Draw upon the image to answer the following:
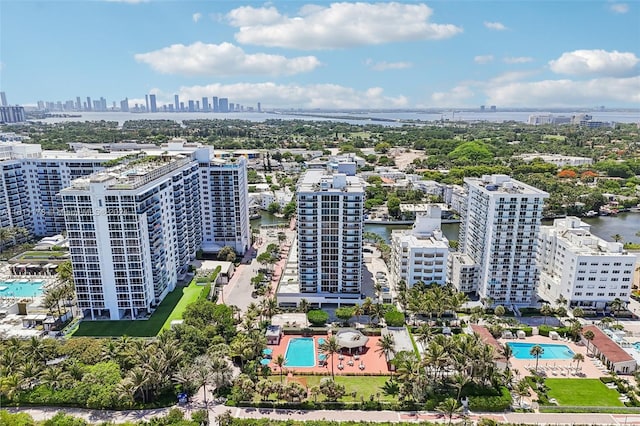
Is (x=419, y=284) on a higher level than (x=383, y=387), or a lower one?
higher

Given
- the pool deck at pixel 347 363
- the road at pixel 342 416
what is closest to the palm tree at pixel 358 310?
the pool deck at pixel 347 363

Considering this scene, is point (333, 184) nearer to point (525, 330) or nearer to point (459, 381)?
point (459, 381)

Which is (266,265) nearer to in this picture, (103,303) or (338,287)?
(338,287)

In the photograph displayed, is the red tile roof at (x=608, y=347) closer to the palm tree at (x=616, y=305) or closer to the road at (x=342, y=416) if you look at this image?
the palm tree at (x=616, y=305)

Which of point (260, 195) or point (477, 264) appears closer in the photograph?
point (477, 264)

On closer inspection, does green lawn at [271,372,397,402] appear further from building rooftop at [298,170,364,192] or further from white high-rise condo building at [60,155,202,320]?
building rooftop at [298,170,364,192]

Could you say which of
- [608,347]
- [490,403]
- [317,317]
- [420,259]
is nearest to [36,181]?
[317,317]

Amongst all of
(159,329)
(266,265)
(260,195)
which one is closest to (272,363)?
(159,329)
